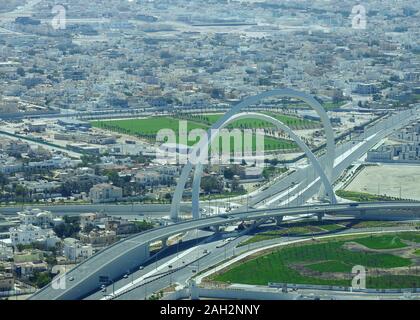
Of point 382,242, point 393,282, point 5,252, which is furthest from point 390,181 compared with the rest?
point 393,282

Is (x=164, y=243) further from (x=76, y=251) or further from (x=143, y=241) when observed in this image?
(x=76, y=251)

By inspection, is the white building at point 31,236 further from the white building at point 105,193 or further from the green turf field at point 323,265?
the white building at point 105,193

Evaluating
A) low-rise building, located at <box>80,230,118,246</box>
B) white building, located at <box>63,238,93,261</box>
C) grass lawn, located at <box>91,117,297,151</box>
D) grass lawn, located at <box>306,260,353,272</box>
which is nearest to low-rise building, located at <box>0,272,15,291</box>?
white building, located at <box>63,238,93,261</box>

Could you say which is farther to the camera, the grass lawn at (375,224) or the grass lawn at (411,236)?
the grass lawn at (375,224)

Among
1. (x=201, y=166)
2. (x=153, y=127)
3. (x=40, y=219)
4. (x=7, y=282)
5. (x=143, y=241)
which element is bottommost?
(x=153, y=127)

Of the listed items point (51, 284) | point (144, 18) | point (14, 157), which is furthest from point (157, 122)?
point (144, 18)

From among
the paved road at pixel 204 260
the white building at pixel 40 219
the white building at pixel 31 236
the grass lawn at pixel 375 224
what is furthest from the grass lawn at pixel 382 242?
the white building at pixel 40 219

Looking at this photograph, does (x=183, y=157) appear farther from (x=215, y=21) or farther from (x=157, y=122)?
(x=215, y=21)
